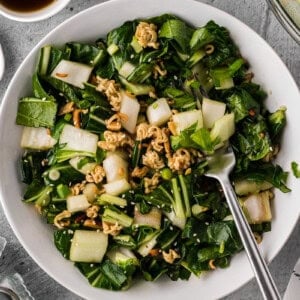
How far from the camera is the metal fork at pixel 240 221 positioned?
1.89 metres

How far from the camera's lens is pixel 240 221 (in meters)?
1.92

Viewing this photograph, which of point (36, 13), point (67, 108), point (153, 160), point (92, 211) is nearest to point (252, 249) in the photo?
point (153, 160)

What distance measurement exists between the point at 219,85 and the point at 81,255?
692 millimetres

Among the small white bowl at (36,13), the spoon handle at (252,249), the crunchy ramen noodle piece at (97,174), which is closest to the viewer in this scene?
the spoon handle at (252,249)

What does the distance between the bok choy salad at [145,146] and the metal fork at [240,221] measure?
40mm

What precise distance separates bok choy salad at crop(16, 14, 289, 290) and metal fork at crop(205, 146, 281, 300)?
4 cm

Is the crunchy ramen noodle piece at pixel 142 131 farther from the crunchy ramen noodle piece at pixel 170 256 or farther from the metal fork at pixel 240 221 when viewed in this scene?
the crunchy ramen noodle piece at pixel 170 256

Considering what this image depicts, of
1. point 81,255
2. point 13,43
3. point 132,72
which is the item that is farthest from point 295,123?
point 13,43

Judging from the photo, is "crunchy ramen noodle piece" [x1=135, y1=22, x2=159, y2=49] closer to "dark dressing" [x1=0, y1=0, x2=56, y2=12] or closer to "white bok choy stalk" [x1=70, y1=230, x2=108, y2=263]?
"dark dressing" [x1=0, y1=0, x2=56, y2=12]

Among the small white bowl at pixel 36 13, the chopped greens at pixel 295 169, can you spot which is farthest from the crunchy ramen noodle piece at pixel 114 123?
the chopped greens at pixel 295 169

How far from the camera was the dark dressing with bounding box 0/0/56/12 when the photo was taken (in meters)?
2.21

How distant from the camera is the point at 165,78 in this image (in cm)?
203

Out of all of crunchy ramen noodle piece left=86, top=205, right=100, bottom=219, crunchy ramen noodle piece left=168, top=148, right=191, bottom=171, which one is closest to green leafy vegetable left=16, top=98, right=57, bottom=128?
crunchy ramen noodle piece left=86, top=205, right=100, bottom=219

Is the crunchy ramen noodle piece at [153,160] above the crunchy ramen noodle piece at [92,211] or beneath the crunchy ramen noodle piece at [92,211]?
above
